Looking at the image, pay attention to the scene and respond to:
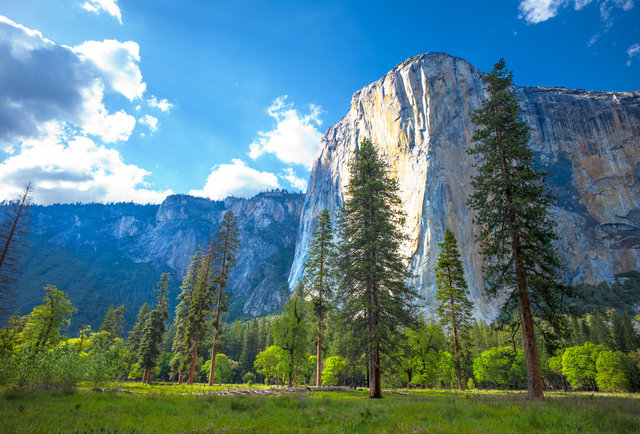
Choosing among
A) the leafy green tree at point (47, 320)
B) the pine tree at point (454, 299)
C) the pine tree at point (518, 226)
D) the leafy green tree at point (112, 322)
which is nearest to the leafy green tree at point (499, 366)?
the pine tree at point (454, 299)

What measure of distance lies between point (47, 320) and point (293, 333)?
25251 mm

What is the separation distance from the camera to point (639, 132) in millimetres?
115562

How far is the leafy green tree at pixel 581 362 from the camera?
148 ft

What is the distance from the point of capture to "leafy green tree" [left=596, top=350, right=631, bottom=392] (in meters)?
41.1

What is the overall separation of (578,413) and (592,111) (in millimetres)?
163768

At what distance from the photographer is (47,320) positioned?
30531 mm

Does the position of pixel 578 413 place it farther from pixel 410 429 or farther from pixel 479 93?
pixel 479 93

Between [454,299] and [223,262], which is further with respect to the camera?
[223,262]

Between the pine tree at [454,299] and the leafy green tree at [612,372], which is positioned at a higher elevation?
the pine tree at [454,299]

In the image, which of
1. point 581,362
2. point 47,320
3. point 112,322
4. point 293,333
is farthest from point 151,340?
point 581,362

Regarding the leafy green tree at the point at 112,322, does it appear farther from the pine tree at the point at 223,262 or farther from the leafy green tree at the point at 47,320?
the pine tree at the point at 223,262

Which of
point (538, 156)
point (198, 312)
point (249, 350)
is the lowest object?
point (249, 350)

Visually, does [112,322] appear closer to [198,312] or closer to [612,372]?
[198,312]

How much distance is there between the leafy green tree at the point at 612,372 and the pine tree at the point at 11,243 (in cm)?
6692
